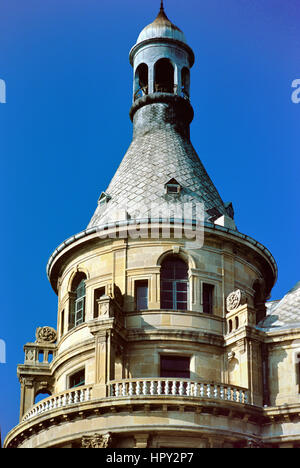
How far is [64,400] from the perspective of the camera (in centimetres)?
5469

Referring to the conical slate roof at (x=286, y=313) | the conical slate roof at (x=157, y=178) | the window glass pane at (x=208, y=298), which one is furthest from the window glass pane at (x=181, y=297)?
the conical slate roof at (x=157, y=178)

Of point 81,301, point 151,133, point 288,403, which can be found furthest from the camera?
point 151,133

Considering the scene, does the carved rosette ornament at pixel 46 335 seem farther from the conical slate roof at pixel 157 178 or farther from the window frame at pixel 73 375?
the conical slate roof at pixel 157 178

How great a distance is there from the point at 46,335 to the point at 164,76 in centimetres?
1571

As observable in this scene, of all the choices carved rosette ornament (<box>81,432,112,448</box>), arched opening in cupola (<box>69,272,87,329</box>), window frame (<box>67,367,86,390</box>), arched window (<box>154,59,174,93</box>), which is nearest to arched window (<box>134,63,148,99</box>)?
arched window (<box>154,59,174,93</box>)

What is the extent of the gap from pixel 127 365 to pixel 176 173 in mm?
11287

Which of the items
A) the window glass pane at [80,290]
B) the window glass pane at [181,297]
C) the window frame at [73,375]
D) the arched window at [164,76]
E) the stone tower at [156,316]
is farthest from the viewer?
the arched window at [164,76]

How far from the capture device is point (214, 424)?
52969 millimetres

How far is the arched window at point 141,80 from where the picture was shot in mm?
67062

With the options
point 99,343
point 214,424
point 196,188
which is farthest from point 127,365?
point 196,188

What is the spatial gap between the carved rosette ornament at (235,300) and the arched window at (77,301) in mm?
7196
